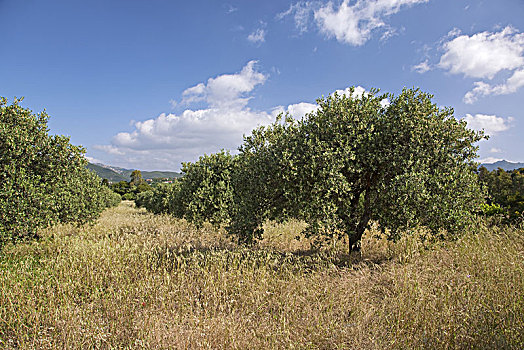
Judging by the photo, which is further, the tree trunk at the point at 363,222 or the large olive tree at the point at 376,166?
the tree trunk at the point at 363,222

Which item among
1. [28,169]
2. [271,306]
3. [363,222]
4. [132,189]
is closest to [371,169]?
[363,222]

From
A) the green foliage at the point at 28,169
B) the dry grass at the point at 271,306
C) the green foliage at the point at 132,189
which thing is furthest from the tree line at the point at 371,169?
the green foliage at the point at 132,189

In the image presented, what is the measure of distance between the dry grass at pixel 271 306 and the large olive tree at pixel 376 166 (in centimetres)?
128

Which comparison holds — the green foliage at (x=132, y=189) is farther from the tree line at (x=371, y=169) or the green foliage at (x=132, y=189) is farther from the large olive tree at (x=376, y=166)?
the large olive tree at (x=376, y=166)

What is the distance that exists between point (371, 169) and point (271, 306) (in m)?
4.44

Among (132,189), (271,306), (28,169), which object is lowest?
(271,306)

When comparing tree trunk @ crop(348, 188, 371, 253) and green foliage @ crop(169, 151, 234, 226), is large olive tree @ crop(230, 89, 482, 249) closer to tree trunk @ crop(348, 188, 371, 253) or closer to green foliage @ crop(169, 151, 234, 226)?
tree trunk @ crop(348, 188, 371, 253)

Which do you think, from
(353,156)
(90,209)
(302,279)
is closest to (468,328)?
(302,279)

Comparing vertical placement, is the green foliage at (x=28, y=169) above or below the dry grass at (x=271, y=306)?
above

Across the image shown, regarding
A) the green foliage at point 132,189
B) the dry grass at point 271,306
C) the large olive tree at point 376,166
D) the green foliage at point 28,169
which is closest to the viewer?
the dry grass at point 271,306

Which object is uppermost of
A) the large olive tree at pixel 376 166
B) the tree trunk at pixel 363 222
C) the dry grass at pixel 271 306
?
the large olive tree at pixel 376 166

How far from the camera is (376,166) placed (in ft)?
23.4

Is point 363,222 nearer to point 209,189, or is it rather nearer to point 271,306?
point 271,306

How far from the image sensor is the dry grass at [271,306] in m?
4.02
